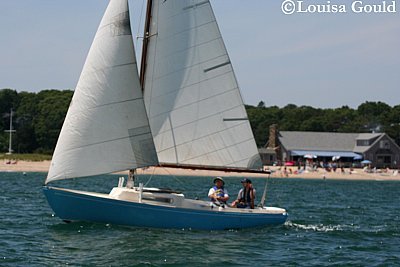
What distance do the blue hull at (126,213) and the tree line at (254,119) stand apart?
82282 millimetres

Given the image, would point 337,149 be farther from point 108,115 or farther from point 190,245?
point 190,245

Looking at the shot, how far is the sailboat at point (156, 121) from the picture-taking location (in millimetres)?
24406

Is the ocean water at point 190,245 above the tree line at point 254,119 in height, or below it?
below

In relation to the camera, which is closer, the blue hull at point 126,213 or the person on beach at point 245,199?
the blue hull at point 126,213

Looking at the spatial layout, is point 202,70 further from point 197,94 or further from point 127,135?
point 127,135

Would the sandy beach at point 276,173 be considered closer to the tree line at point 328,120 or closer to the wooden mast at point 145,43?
the tree line at point 328,120

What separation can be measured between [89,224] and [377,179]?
79192 mm

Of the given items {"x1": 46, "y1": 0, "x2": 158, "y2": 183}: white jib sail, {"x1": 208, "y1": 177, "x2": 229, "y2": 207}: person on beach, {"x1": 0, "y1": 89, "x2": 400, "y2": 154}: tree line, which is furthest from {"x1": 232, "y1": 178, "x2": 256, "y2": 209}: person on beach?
{"x1": 0, "y1": 89, "x2": 400, "y2": 154}: tree line

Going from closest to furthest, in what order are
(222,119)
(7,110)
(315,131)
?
(222,119) < (7,110) < (315,131)

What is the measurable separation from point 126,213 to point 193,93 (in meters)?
4.54

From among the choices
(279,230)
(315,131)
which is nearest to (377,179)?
(315,131)

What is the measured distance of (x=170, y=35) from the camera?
25.5 m

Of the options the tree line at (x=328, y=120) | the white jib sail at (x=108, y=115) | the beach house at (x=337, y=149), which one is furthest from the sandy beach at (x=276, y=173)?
the white jib sail at (x=108, y=115)

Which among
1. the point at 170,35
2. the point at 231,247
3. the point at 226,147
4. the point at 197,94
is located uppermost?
the point at 170,35
